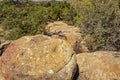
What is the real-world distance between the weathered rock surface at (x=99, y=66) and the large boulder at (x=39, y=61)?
2.16 ft

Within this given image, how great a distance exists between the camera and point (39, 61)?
9.45 meters

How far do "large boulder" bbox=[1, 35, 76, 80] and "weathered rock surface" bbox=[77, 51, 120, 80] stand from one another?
658mm

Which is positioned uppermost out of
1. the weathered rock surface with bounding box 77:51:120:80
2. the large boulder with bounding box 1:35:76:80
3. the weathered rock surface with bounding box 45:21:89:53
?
the large boulder with bounding box 1:35:76:80

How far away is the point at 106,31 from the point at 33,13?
4.15 m

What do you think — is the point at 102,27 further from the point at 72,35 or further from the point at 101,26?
the point at 72,35

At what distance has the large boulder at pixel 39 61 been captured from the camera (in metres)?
9.20

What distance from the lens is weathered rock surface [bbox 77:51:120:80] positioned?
31.9ft

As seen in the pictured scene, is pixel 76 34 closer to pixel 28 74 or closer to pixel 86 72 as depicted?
pixel 86 72

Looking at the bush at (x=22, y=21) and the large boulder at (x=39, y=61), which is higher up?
the large boulder at (x=39, y=61)

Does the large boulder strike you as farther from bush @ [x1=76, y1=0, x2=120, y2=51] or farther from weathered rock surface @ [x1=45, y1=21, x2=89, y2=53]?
bush @ [x1=76, y1=0, x2=120, y2=51]

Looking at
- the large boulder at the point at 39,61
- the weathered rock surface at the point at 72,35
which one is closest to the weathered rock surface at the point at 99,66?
the large boulder at the point at 39,61

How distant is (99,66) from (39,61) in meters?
2.01

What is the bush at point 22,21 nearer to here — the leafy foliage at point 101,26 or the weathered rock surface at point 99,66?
the leafy foliage at point 101,26

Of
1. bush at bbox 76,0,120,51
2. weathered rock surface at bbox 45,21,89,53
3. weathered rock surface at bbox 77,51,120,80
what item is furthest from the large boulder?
bush at bbox 76,0,120,51
